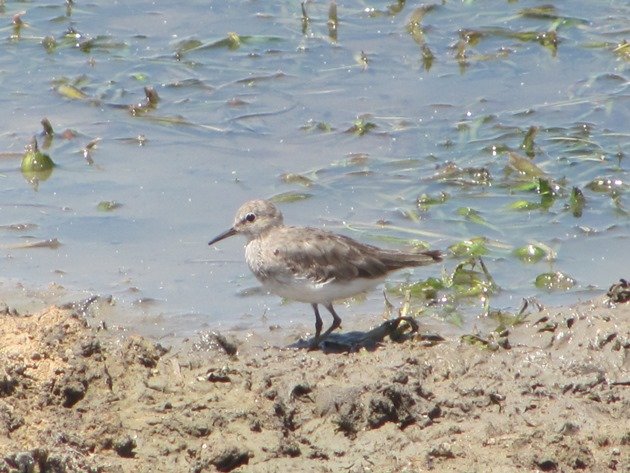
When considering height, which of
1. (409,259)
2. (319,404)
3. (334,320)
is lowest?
(334,320)

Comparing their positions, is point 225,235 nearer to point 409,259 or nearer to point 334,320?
point 334,320

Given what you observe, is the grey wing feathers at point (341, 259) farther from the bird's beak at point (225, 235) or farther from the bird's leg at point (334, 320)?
the bird's beak at point (225, 235)

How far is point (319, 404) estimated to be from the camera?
6672mm

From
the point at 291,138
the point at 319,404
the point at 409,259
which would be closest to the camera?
the point at 319,404

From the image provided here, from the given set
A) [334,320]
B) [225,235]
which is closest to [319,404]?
[334,320]

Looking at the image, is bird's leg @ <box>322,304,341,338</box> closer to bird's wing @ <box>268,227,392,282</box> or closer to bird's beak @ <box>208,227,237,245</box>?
bird's wing @ <box>268,227,392,282</box>

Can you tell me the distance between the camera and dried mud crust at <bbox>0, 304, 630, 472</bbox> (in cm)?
615

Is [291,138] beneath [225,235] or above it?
above

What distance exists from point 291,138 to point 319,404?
5.00 m

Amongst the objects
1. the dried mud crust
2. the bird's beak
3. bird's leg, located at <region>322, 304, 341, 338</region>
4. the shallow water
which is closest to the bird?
bird's leg, located at <region>322, 304, 341, 338</region>

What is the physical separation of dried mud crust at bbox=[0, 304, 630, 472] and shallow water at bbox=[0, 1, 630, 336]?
1142mm

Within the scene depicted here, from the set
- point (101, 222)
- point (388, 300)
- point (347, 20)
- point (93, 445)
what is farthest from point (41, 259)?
point (347, 20)

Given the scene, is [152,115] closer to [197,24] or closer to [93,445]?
[197,24]

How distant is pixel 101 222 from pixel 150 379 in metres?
3.05
